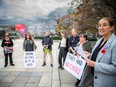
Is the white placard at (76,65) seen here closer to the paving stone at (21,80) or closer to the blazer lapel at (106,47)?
the blazer lapel at (106,47)

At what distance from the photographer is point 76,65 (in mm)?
4457

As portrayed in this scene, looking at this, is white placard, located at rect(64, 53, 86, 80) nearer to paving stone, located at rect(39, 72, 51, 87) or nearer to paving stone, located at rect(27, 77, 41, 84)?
paving stone, located at rect(39, 72, 51, 87)

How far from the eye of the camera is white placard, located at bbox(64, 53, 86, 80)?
423 centimetres

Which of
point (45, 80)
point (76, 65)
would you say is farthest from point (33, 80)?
point (76, 65)

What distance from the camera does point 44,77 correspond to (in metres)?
7.80

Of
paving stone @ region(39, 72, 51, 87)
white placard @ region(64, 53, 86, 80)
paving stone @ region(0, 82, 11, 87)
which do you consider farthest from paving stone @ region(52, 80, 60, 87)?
white placard @ region(64, 53, 86, 80)

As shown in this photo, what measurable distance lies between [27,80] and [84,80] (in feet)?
14.5

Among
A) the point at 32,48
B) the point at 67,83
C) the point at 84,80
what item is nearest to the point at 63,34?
the point at 32,48

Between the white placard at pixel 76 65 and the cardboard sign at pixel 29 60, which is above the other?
the white placard at pixel 76 65

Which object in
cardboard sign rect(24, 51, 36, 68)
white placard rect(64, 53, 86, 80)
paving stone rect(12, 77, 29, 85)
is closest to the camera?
white placard rect(64, 53, 86, 80)

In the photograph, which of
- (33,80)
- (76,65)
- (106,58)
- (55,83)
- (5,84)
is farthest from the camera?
(33,80)

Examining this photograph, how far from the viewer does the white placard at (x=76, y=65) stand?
4.23 metres

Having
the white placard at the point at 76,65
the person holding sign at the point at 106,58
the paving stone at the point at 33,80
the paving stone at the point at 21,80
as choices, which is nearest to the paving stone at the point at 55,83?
the paving stone at the point at 33,80

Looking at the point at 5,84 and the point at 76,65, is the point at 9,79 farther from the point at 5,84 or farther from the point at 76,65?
the point at 76,65
